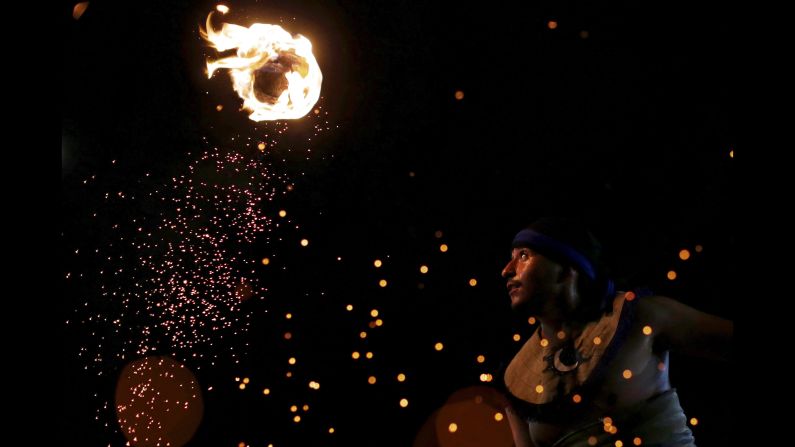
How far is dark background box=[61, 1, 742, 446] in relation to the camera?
123 inches

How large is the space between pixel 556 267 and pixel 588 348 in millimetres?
424

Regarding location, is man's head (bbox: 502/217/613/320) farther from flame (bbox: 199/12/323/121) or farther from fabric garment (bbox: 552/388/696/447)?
flame (bbox: 199/12/323/121)

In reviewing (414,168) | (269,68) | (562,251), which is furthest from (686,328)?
(269,68)

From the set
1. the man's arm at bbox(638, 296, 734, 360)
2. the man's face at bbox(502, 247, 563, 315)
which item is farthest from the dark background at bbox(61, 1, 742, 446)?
Result: the man's arm at bbox(638, 296, 734, 360)

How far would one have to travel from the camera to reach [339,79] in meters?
3.89

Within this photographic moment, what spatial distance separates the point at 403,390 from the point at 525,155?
153 centimetres

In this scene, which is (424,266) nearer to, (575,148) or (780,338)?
(575,148)

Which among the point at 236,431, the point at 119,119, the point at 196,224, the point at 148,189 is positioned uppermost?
the point at 119,119

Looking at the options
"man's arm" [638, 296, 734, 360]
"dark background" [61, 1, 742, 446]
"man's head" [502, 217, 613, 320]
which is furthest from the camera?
"dark background" [61, 1, 742, 446]

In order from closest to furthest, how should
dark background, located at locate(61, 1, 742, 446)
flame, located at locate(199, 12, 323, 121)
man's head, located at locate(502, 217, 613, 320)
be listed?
man's head, located at locate(502, 217, 613, 320), dark background, located at locate(61, 1, 742, 446), flame, located at locate(199, 12, 323, 121)

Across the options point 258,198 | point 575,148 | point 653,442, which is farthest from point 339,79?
point 653,442

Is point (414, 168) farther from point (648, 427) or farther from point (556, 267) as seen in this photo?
point (648, 427)

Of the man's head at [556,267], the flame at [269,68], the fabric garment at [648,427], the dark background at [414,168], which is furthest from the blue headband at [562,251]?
the flame at [269,68]

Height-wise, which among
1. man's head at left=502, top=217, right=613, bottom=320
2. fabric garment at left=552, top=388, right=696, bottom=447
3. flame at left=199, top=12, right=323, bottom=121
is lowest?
fabric garment at left=552, top=388, right=696, bottom=447
